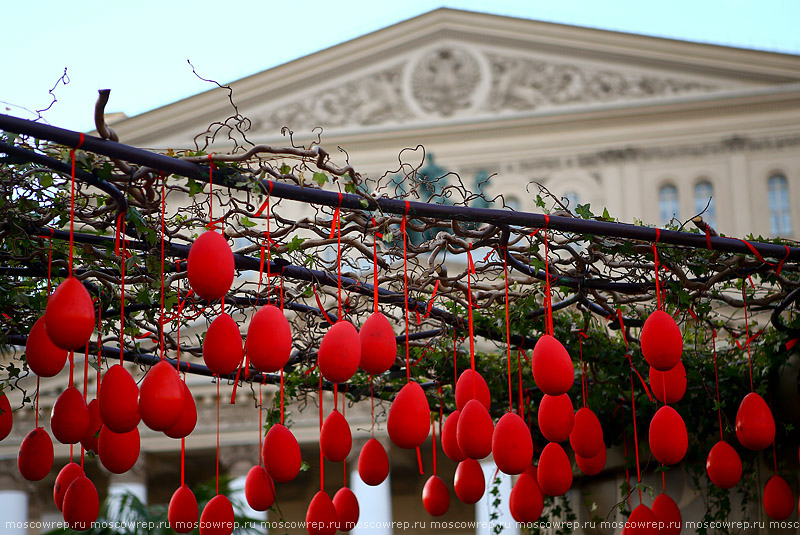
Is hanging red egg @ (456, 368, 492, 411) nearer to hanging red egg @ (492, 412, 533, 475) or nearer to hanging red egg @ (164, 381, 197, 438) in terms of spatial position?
hanging red egg @ (492, 412, 533, 475)

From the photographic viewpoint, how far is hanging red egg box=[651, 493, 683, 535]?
18.4ft

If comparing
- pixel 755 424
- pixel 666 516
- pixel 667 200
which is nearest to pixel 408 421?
pixel 666 516

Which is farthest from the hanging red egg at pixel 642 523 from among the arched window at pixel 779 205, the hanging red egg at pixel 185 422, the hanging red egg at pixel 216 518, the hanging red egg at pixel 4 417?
the arched window at pixel 779 205

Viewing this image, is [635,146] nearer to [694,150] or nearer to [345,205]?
[694,150]

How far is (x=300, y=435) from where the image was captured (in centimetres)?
1128

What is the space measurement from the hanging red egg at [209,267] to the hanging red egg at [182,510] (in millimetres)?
1479

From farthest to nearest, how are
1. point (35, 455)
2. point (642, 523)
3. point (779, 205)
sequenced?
point (779, 205) < point (642, 523) < point (35, 455)

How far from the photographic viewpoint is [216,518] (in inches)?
197

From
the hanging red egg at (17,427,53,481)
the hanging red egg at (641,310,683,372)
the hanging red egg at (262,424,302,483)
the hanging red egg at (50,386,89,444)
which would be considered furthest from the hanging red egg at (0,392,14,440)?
the hanging red egg at (641,310,683,372)

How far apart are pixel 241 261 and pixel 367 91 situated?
1728 cm

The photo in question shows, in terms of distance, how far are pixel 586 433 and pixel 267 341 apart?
202 cm

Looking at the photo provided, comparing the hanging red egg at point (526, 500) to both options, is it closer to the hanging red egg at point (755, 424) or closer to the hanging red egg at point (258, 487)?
the hanging red egg at point (755, 424)

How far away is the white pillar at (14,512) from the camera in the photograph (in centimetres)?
1166

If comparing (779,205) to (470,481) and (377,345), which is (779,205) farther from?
(377,345)
